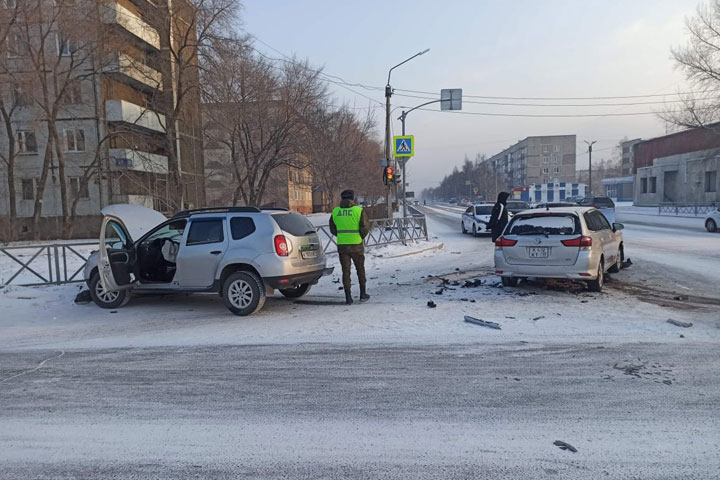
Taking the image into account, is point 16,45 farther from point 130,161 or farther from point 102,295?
point 102,295

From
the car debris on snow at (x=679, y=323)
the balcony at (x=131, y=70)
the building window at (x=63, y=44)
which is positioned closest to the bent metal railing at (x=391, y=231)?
the car debris on snow at (x=679, y=323)

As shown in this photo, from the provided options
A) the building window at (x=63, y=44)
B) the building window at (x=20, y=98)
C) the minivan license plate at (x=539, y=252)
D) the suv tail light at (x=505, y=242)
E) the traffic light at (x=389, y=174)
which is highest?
the building window at (x=63, y=44)

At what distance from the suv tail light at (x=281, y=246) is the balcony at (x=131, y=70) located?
23113 mm

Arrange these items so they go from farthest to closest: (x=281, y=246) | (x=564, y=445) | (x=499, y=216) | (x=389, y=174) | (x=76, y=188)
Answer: (x=76, y=188)
(x=389, y=174)
(x=499, y=216)
(x=281, y=246)
(x=564, y=445)

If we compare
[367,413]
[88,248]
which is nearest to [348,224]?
[367,413]

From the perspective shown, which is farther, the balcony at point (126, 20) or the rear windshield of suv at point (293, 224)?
the balcony at point (126, 20)

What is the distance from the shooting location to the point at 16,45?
81.1 feet

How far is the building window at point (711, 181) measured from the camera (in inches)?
1835

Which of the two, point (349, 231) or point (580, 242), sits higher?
point (349, 231)

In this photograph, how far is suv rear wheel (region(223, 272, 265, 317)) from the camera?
7387 mm

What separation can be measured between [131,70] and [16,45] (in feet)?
18.9

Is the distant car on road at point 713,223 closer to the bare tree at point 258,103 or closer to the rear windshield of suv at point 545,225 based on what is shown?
the rear windshield of suv at point 545,225

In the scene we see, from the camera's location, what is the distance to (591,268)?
26.2 feet

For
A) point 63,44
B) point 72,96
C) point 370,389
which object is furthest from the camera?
point 72,96
